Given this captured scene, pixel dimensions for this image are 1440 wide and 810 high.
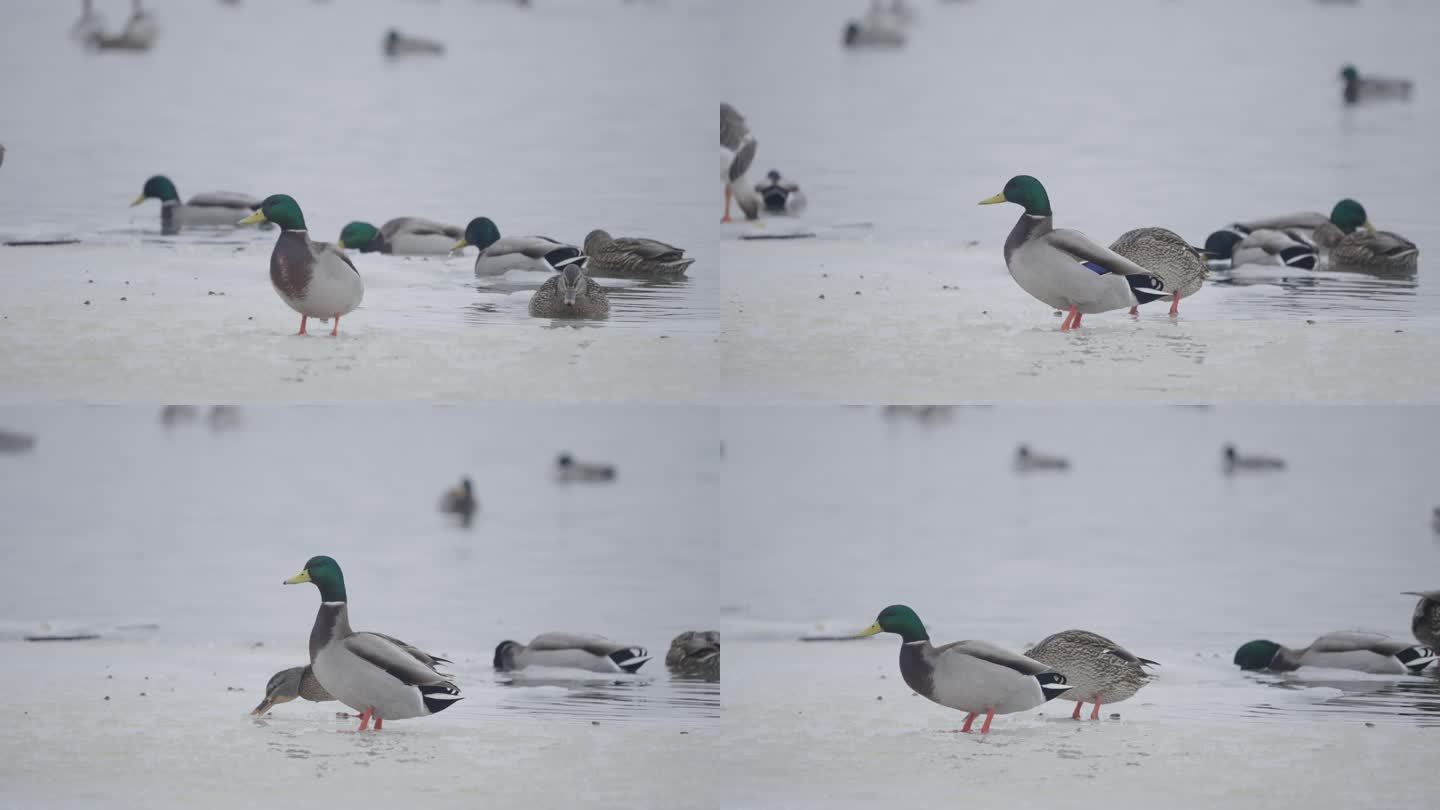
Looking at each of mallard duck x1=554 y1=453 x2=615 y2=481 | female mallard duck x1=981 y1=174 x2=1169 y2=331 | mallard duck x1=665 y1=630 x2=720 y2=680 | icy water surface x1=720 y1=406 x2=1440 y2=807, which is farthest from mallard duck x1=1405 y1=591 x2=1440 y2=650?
mallard duck x1=554 y1=453 x2=615 y2=481

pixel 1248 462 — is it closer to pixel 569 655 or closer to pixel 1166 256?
pixel 1166 256

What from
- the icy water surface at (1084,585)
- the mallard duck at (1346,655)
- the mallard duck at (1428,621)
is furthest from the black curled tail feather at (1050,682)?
the mallard duck at (1428,621)

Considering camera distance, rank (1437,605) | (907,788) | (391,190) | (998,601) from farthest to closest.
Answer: (391,190)
(998,601)
(1437,605)
(907,788)

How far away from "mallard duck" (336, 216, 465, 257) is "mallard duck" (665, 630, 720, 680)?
2.67 m

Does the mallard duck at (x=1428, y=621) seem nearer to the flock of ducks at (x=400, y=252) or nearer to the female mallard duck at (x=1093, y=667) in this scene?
the female mallard duck at (x=1093, y=667)

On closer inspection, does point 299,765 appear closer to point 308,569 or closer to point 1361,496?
point 308,569

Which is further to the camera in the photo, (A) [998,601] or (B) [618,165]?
(B) [618,165]

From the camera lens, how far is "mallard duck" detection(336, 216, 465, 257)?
32.4 ft

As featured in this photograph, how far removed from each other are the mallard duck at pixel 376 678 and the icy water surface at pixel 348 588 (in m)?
0.11

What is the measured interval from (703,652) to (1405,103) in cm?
1024

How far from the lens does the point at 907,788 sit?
6.14m

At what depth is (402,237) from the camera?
10.0 meters

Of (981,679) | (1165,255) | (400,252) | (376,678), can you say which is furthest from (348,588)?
(1165,255)

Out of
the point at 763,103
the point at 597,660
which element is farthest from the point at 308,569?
the point at 763,103
